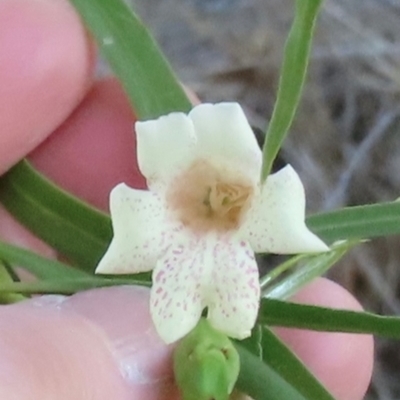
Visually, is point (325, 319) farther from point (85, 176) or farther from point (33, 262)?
point (85, 176)

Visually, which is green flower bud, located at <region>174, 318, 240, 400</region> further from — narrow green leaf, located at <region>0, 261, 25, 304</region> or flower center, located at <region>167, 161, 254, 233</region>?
narrow green leaf, located at <region>0, 261, 25, 304</region>

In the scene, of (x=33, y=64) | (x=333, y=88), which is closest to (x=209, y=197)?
(x=33, y=64)

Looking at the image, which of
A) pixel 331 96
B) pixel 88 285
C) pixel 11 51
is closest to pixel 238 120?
pixel 88 285

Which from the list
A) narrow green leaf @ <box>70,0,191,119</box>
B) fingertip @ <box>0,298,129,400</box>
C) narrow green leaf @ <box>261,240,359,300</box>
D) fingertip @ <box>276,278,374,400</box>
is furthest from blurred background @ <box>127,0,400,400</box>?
fingertip @ <box>0,298,129,400</box>

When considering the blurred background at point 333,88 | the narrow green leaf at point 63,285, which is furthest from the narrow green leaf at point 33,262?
the blurred background at point 333,88

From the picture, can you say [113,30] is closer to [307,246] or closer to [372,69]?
[307,246]

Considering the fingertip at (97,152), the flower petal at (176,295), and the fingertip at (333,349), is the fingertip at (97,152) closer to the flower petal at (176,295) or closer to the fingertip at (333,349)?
the fingertip at (333,349)
